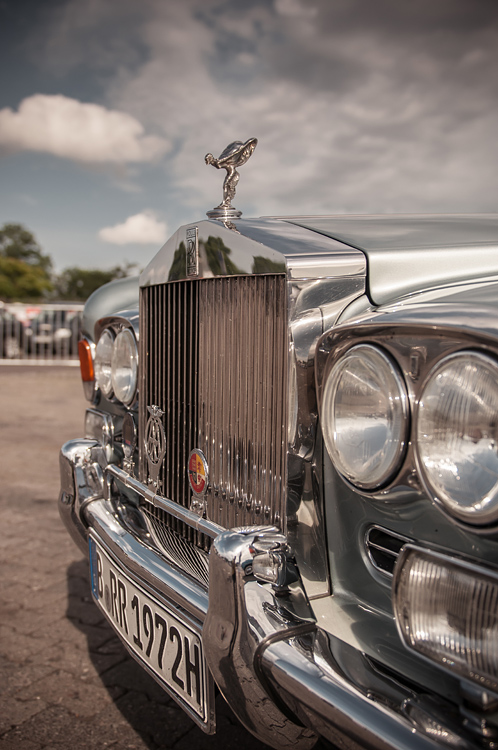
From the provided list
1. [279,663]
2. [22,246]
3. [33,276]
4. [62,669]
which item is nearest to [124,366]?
[62,669]

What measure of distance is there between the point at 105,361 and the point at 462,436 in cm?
158

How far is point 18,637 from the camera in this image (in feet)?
7.89

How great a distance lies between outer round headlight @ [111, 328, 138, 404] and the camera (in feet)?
6.76

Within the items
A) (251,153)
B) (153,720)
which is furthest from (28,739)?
(251,153)

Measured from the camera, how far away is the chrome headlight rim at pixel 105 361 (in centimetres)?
221

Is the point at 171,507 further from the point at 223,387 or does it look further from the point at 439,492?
the point at 439,492

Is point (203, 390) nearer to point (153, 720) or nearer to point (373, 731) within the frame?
point (373, 731)

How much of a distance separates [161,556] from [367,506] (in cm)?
69

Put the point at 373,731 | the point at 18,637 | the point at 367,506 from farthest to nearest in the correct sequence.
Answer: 1. the point at 18,637
2. the point at 367,506
3. the point at 373,731

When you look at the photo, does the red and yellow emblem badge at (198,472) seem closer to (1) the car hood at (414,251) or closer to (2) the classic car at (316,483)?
(2) the classic car at (316,483)

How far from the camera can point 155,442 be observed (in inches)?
74.2

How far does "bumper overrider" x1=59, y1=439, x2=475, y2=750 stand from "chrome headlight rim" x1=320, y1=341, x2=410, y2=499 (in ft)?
0.81

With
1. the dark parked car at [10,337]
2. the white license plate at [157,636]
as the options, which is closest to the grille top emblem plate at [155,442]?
the white license plate at [157,636]

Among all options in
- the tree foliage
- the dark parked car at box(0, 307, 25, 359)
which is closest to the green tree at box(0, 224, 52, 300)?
the tree foliage
